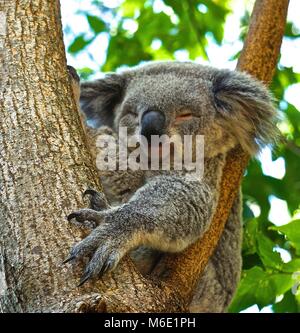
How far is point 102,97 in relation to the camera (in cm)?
586

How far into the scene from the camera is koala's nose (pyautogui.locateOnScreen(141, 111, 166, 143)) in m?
4.81

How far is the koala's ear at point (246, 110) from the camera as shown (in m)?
5.34

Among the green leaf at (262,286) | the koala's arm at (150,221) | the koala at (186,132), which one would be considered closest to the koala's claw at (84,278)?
the koala's arm at (150,221)

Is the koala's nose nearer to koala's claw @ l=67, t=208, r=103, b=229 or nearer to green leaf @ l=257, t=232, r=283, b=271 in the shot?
green leaf @ l=257, t=232, r=283, b=271

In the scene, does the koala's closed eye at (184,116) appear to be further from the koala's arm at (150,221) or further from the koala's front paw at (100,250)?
the koala's front paw at (100,250)

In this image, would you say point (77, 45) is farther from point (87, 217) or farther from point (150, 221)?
point (87, 217)

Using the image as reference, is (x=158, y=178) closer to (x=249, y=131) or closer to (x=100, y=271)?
(x=249, y=131)

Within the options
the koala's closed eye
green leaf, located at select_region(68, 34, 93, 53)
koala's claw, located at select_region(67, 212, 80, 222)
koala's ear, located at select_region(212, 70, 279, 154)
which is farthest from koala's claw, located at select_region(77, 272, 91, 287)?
green leaf, located at select_region(68, 34, 93, 53)

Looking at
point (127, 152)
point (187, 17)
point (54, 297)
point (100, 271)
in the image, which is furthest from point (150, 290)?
point (187, 17)

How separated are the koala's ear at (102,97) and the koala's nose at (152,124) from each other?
99cm

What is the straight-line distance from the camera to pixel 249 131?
17.8ft
